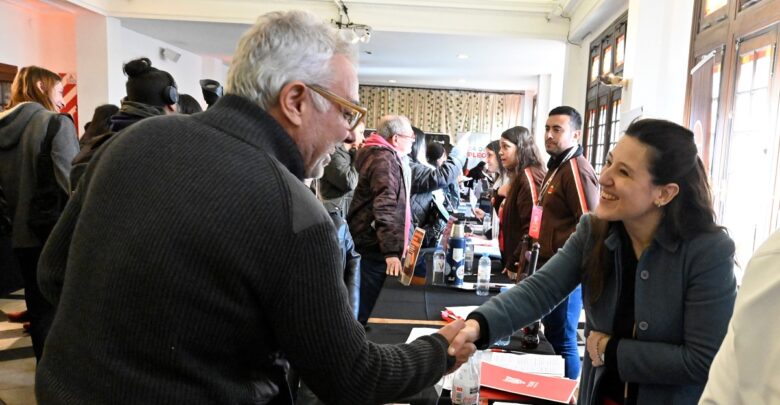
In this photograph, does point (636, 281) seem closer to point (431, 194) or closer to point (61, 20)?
point (431, 194)

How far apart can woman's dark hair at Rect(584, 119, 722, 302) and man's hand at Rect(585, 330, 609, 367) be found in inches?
12.2

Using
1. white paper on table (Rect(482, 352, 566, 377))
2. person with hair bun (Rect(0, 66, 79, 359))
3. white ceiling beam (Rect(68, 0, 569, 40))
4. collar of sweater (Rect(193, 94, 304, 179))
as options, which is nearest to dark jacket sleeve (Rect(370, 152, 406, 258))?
white paper on table (Rect(482, 352, 566, 377))

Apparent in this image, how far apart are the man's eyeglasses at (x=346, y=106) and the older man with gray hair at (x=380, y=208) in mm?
1810

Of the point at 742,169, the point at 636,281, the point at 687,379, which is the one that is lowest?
the point at 687,379

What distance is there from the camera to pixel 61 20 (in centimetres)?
599

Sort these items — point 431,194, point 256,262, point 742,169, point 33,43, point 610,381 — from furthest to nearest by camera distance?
point 33,43
point 431,194
point 742,169
point 610,381
point 256,262

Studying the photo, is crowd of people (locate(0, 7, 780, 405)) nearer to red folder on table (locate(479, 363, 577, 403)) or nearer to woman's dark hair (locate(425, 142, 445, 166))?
red folder on table (locate(479, 363, 577, 403))

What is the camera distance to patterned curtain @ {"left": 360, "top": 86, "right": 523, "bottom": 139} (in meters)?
12.5

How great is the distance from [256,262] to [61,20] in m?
6.73

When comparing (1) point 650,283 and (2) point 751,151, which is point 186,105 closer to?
(1) point 650,283

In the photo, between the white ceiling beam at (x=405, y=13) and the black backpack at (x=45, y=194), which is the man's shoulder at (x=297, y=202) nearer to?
the black backpack at (x=45, y=194)

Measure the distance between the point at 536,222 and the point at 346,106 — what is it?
2025mm

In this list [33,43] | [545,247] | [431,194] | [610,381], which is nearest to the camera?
[610,381]

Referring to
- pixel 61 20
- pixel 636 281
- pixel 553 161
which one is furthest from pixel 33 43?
pixel 636 281
